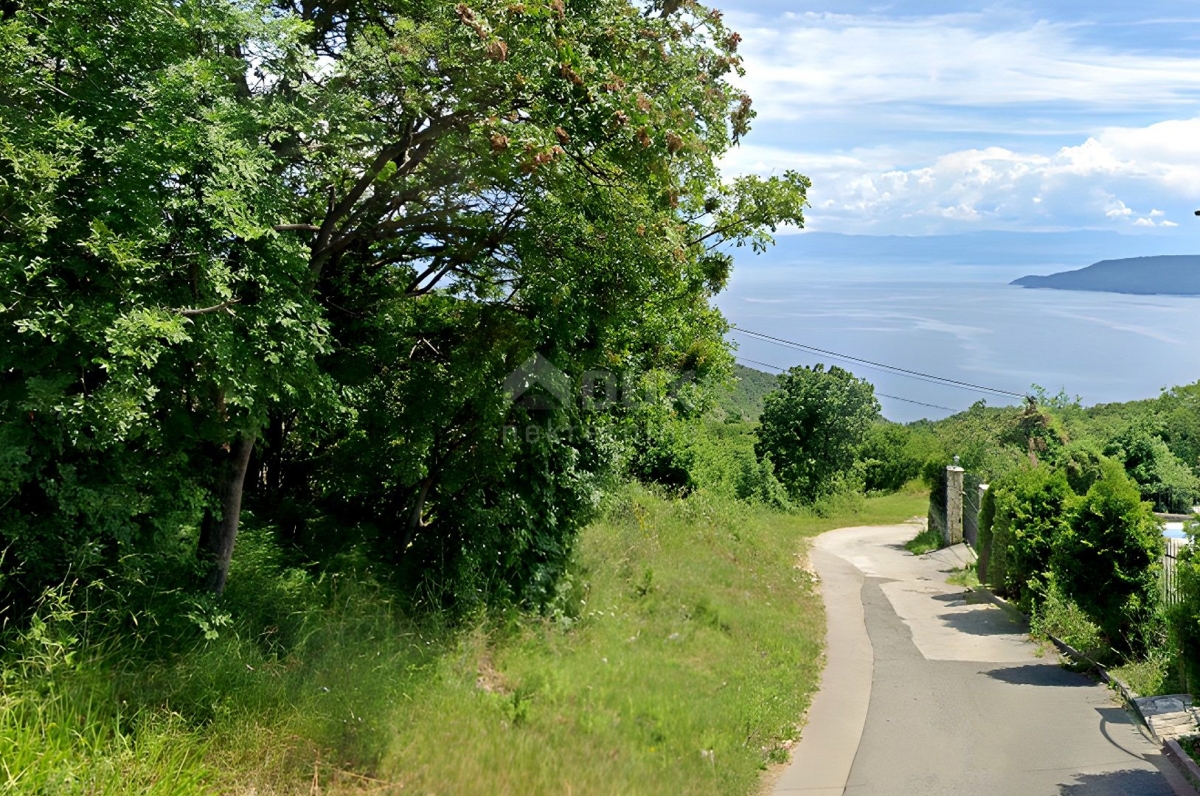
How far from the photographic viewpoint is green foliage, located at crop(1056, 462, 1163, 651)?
10898mm

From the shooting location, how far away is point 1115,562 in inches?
438

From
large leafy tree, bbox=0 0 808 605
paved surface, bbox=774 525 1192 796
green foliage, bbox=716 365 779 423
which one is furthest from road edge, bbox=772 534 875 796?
green foliage, bbox=716 365 779 423

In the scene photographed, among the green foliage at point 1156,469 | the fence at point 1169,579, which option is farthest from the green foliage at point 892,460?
the fence at point 1169,579

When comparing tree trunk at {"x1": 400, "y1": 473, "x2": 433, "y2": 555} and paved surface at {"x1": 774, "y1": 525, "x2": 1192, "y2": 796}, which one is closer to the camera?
paved surface at {"x1": 774, "y1": 525, "x2": 1192, "y2": 796}

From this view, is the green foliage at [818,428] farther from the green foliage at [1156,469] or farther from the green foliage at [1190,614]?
the green foliage at [1190,614]

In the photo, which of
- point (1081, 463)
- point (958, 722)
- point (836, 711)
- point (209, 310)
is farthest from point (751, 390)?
point (209, 310)

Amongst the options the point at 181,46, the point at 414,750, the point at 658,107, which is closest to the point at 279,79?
the point at 181,46

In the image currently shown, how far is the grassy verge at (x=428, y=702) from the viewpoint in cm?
486

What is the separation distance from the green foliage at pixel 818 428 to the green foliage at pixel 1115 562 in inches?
1041

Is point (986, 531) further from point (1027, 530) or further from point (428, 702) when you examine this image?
point (428, 702)

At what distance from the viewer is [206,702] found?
5.57 metres

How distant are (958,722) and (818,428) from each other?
1205 inches

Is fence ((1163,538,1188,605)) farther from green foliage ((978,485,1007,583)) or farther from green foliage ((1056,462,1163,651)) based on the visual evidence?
green foliage ((978,485,1007,583))

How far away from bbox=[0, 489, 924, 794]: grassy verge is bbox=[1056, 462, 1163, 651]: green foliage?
3548mm
